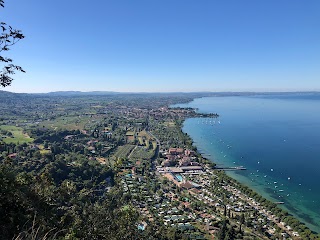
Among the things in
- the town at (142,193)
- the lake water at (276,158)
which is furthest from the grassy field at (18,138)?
the lake water at (276,158)

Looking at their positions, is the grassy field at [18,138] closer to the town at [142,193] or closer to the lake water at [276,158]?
the town at [142,193]

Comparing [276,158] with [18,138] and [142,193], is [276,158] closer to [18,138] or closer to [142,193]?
[142,193]

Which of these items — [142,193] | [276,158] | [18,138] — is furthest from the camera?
[18,138]

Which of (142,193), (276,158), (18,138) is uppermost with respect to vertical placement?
(18,138)

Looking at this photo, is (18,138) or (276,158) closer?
(276,158)

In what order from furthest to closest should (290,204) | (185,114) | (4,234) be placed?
(185,114) < (290,204) < (4,234)

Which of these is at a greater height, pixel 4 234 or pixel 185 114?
pixel 4 234

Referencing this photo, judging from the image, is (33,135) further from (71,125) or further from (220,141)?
(220,141)

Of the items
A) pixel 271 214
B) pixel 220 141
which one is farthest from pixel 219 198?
pixel 220 141

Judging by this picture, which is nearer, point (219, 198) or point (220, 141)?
point (219, 198)

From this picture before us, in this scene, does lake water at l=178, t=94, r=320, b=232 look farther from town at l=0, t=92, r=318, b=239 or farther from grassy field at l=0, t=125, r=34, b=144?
grassy field at l=0, t=125, r=34, b=144

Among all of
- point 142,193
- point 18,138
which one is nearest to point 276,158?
point 142,193
